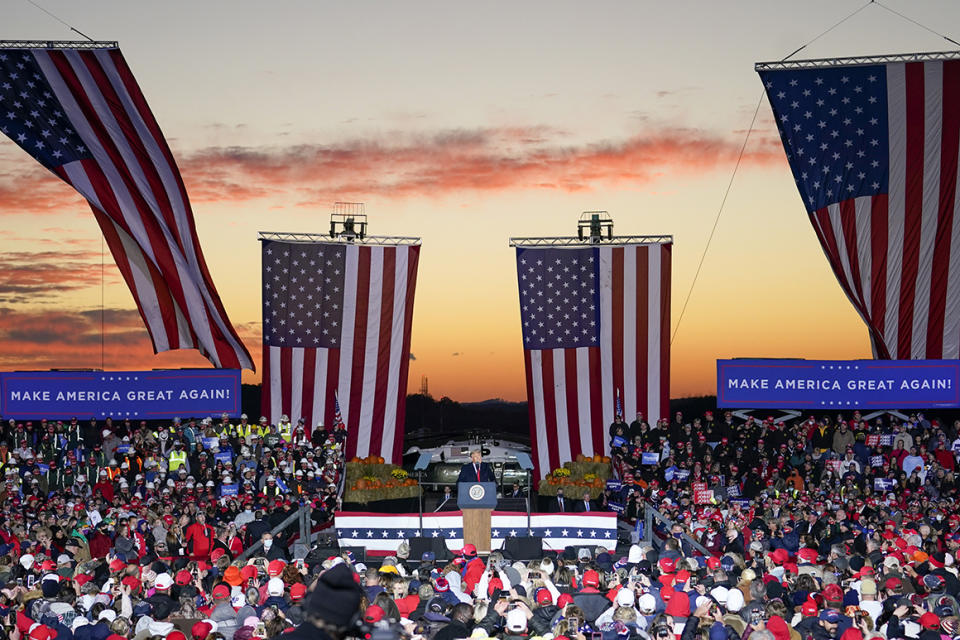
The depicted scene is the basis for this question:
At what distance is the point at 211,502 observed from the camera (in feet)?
88.7

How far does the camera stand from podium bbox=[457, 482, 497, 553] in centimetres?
2327

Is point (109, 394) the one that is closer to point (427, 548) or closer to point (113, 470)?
point (113, 470)

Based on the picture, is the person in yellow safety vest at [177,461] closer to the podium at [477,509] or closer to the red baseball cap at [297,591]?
the podium at [477,509]

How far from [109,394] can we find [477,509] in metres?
14.4

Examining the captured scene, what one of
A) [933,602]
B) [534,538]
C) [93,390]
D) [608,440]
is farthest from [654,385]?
[933,602]

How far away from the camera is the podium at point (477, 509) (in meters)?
23.3

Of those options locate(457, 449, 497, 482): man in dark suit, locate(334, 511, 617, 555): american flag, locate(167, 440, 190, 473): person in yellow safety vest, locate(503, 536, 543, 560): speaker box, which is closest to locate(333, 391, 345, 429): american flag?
locate(167, 440, 190, 473): person in yellow safety vest

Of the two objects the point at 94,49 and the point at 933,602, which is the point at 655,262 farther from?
the point at 933,602

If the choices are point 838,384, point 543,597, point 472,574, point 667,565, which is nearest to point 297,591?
point 472,574

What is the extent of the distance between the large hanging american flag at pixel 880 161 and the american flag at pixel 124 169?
1575cm

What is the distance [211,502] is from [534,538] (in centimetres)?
789

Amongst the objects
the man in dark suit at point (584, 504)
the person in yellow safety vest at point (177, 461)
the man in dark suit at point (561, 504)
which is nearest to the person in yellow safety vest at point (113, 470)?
the person in yellow safety vest at point (177, 461)

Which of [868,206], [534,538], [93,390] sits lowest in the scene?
[534,538]

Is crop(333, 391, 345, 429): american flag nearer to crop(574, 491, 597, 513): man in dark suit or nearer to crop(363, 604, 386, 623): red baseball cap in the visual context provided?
crop(574, 491, 597, 513): man in dark suit
